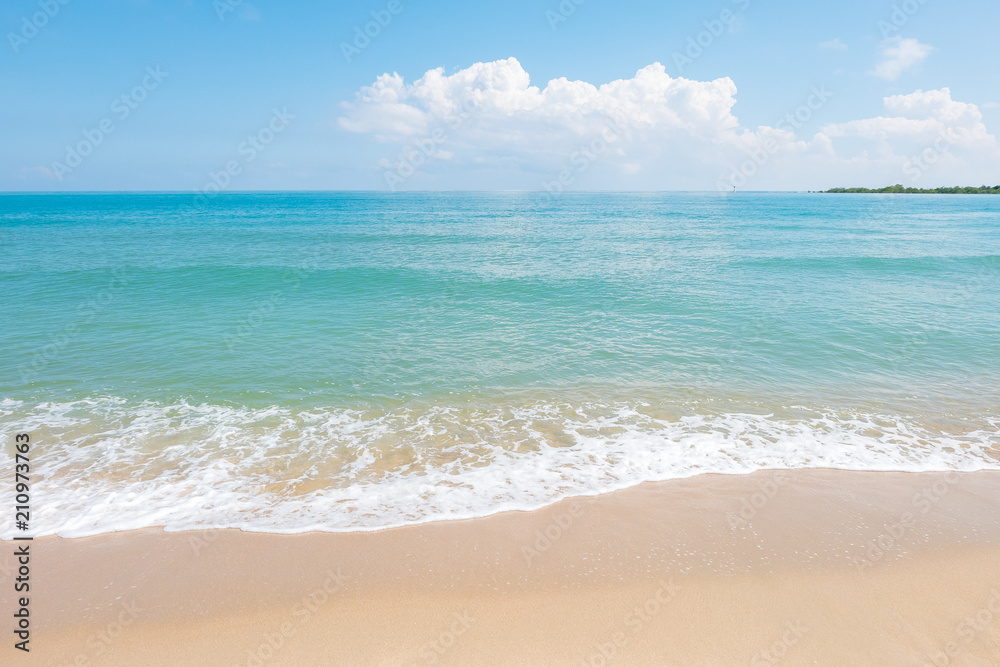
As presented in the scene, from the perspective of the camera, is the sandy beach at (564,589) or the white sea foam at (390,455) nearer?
the sandy beach at (564,589)

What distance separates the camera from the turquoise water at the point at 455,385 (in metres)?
7.59

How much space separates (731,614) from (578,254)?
1158 inches

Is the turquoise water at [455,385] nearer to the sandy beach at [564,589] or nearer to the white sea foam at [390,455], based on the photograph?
the white sea foam at [390,455]

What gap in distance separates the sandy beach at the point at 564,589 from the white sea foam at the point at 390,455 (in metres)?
0.51

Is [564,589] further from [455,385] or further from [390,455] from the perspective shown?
[455,385]

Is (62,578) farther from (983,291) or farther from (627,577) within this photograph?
(983,291)

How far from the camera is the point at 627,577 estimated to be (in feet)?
18.1

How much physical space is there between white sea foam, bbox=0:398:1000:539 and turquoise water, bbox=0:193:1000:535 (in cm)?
5

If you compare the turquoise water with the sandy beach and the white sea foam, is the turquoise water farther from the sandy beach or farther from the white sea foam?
the sandy beach

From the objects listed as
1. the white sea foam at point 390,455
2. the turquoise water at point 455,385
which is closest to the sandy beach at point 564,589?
the white sea foam at point 390,455

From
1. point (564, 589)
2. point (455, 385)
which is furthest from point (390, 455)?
point (564, 589)

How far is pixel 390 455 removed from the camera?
27.6 feet

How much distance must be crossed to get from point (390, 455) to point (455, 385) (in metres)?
3.24

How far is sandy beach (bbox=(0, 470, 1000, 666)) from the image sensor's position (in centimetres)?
461
